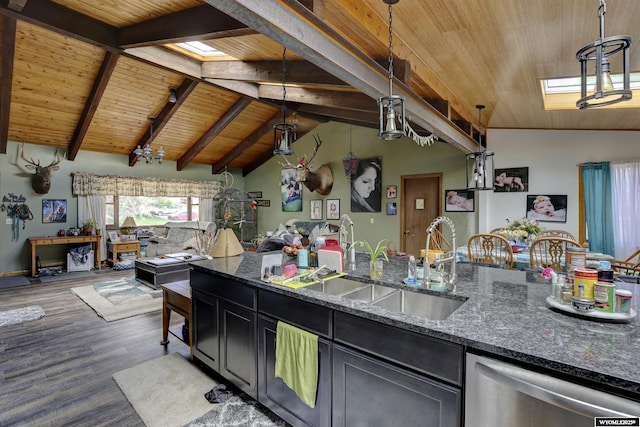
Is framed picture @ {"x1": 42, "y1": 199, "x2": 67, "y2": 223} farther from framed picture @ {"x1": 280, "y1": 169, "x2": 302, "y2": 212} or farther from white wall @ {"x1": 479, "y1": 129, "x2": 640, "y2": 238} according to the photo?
white wall @ {"x1": 479, "y1": 129, "x2": 640, "y2": 238}

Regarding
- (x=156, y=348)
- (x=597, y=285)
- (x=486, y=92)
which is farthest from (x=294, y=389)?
(x=486, y=92)

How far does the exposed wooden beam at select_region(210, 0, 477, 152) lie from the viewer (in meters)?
1.76

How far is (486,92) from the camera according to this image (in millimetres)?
3584

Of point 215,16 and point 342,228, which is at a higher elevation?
point 215,16

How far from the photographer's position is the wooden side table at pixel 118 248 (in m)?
7.42

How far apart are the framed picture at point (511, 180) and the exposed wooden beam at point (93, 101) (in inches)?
264

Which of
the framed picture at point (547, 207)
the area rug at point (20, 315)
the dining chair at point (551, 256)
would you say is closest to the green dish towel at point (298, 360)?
the dining chair at point (551, 256)

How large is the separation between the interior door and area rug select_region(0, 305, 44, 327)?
21.9 feet

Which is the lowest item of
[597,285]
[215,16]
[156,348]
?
[156,348]

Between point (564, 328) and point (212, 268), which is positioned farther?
point (212, 268)

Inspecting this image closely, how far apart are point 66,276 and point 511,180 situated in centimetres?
914

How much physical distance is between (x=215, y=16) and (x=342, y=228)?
2742mm

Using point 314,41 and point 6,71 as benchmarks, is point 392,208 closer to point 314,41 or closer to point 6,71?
point 314,41

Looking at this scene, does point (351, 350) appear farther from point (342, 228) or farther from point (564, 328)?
point (342, 228)
